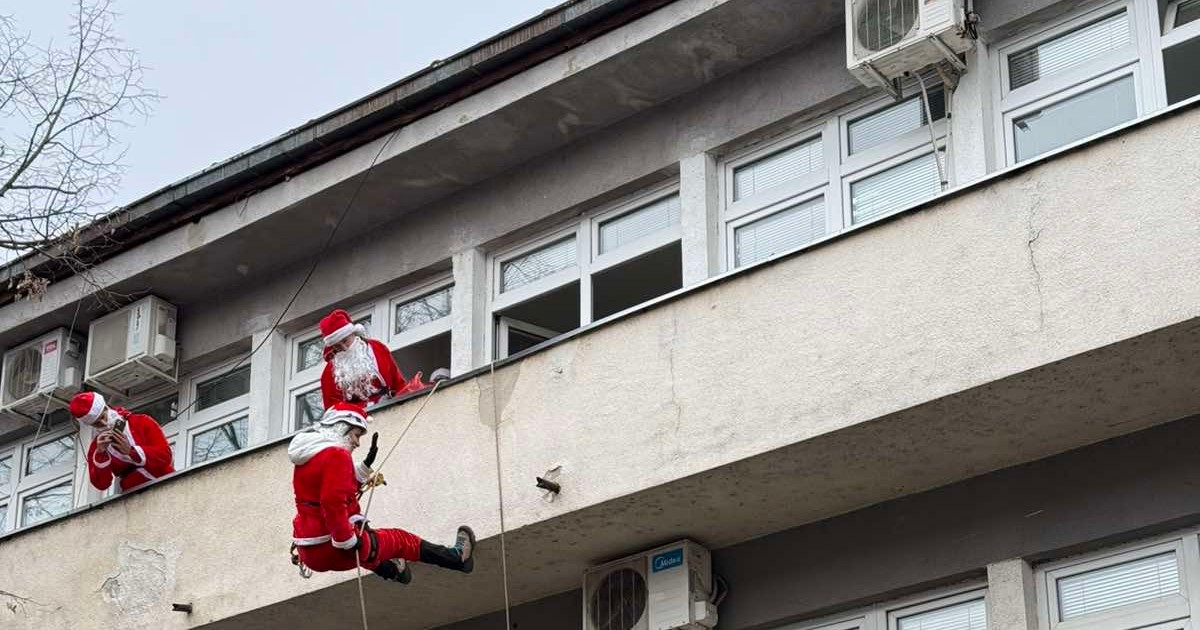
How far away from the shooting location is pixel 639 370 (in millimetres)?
12031

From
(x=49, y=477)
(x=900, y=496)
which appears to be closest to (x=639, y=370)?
(x=900, y=496)

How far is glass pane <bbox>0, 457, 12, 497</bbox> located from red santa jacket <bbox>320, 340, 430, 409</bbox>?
4.97 meters

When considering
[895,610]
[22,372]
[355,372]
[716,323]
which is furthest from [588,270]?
[22,372]

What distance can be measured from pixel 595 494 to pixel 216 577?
10.1 ft

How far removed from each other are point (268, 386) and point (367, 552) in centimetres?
425

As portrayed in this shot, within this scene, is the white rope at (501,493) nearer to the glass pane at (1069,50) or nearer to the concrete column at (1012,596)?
the concrete column at (1012,596)

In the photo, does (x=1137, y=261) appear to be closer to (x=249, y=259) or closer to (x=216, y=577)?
(x=216, y=577)

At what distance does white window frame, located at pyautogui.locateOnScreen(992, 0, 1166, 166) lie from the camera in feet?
38.6

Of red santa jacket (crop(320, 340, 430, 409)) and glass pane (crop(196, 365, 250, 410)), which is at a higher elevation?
glass pane (crop(196, 365, 250, 410))

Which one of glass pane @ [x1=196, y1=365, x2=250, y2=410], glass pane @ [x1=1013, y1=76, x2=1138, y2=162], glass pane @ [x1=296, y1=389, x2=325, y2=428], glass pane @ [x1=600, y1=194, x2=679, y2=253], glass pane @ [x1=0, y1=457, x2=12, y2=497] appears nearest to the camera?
glass pane @ [x1=1013, y1=76, x2=1138, y2=162]

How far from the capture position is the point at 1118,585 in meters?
10.9

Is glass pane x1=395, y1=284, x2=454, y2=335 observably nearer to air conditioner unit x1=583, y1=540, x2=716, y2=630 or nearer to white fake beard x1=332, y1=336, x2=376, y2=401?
white fake beard x1=332, y1=336, x2=376, y2=401

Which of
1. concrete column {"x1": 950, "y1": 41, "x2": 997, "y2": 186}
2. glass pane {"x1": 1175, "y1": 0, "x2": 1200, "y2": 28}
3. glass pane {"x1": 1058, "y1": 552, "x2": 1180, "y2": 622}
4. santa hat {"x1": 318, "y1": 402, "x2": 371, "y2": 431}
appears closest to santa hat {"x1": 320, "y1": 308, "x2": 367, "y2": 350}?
santa hat {"x1": 318, "y1": 402, "x2": 371, "y2": 431}

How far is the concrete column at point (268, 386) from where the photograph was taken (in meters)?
15.6
